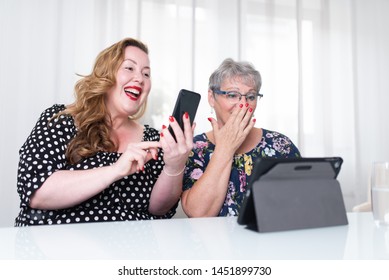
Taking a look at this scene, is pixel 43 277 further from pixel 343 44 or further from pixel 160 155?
pixel 343 44

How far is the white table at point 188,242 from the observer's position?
1.74ft

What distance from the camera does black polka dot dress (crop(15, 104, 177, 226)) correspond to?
1.10m

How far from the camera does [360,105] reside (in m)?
2.68

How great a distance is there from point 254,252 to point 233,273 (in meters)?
0.07

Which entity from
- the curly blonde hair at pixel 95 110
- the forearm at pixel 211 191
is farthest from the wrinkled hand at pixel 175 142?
the curly blonde hair at pixel 95 110

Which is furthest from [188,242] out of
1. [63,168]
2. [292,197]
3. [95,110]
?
[95,110]

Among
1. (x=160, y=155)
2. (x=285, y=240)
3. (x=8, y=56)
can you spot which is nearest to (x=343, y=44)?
(x=160, y=155)

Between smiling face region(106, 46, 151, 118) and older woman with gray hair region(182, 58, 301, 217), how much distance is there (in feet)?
0.91

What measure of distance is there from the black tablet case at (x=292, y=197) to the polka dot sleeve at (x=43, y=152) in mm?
648

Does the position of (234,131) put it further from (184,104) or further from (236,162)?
(184,104)

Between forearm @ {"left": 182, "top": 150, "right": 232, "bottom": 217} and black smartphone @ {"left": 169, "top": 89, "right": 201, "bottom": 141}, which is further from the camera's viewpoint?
forearm @ {"left": 182, "top": 150, "right": 232, "bottom": 217}

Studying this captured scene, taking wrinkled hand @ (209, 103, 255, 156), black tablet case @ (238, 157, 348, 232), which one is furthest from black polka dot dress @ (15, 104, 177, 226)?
black tablet case @ (238, 157, 348, 232)

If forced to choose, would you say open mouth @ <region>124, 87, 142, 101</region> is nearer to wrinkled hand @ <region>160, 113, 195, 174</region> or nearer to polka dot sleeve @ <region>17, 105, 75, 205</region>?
polka dot sleeve @ <region>17, 105, 75, 205</region>

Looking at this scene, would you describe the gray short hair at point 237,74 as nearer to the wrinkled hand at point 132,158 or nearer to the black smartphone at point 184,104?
the black smartphone at point 184,104
